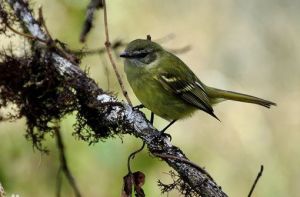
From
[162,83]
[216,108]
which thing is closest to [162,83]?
[162,83]

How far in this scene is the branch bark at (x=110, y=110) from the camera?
304 centimetres

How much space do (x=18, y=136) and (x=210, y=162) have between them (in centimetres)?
234

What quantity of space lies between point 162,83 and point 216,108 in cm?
284

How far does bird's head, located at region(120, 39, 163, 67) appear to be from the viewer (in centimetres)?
408

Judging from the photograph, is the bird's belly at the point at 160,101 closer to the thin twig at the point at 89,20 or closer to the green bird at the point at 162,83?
the green bird at the point at 162,83

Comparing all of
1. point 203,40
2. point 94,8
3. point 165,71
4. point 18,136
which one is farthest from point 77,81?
point 203,40

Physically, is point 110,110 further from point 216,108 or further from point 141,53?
point 216,108

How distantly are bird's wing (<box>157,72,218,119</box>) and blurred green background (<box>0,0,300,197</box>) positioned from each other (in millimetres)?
424

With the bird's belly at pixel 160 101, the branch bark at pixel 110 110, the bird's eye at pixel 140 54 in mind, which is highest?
the bird's eye at pixel 140 54

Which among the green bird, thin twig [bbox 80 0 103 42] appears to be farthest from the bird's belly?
thin twig [bbox 80 0 103 42]

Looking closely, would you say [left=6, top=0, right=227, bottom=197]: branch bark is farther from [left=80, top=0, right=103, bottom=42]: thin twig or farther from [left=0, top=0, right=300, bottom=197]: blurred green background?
[left=0, top=0, right=300, bottom=197]: blurred green background

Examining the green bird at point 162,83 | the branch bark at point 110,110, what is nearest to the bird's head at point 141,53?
the green bird at point 162,83

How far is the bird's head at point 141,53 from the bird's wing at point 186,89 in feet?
0.45

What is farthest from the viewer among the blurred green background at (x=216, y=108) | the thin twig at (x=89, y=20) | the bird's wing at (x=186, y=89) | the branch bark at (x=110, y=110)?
the blurred green background at (x=216, y=108)
